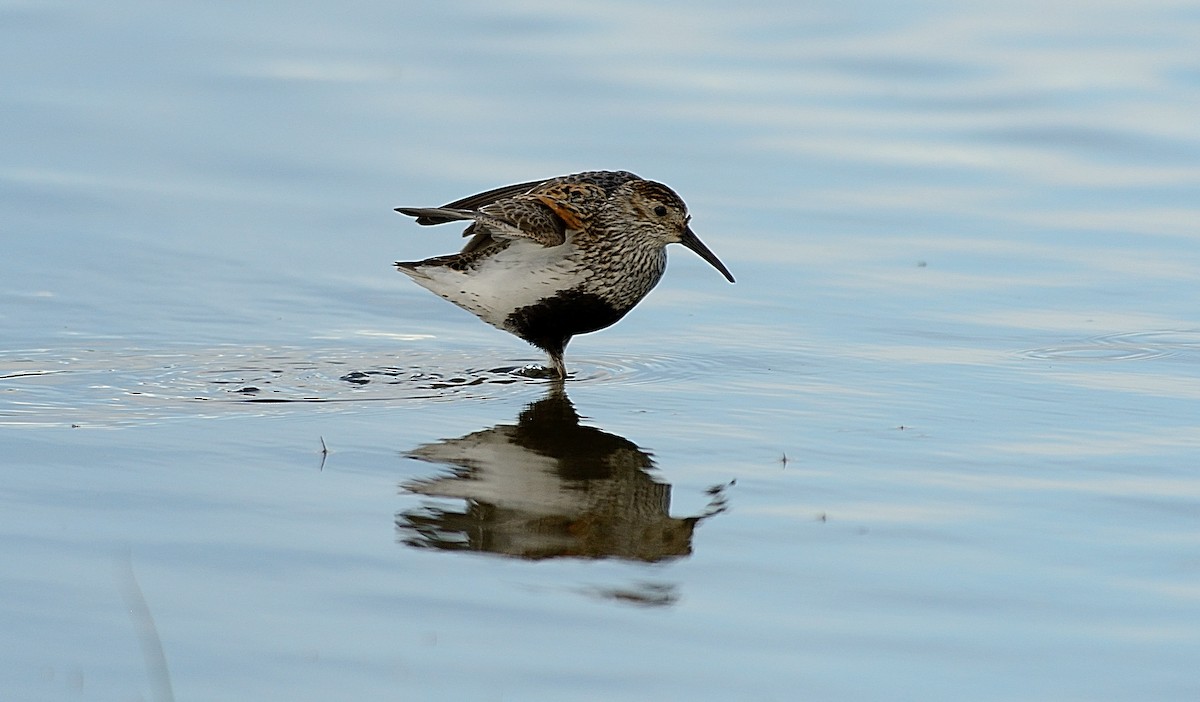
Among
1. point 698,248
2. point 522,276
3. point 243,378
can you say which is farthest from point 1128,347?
point 243,378

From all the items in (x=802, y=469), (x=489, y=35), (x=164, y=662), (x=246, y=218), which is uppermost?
(x=489, y=35)

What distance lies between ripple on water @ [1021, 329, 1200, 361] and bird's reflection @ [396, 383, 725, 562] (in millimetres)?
2218

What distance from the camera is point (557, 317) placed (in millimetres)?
8102

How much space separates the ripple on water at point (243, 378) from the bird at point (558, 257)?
24cm

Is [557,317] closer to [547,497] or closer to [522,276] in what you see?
[522,276]

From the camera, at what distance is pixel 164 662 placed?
4.48 m

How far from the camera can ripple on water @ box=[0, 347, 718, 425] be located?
7125 millimetres

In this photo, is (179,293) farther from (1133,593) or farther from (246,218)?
(1133,593)

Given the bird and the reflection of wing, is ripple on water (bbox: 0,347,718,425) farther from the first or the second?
the reflection of wing

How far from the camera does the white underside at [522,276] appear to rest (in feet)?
26.6

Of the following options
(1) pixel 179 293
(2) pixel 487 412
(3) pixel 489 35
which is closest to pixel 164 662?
(2) pixel 487 412

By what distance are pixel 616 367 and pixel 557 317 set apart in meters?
0.36

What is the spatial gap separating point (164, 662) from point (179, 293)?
4.69 metres

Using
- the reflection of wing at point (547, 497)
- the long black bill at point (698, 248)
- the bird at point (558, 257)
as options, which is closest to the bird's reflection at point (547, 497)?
the reflection of wing at point (547, 497)
